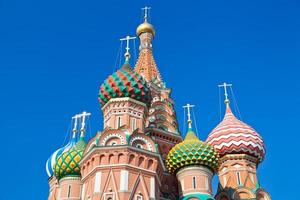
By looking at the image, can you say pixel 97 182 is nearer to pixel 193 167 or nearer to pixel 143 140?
pixel 143 140

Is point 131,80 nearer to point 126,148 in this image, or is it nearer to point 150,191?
point 126,148

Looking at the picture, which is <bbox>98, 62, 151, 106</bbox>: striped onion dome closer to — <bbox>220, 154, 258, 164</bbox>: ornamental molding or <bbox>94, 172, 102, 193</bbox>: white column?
<bbox>94, 172, 102, 193</bbox>: white column

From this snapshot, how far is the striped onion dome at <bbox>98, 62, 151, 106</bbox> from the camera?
63.5 feet

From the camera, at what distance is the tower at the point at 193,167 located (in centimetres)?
1844

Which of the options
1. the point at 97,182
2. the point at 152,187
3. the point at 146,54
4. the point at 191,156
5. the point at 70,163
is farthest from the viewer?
the point at 146,54

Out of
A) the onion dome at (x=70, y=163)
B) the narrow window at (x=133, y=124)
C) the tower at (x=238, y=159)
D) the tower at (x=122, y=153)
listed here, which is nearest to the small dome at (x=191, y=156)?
the tower at (x=122, y=153)

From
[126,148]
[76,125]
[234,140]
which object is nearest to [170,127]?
[234,140]

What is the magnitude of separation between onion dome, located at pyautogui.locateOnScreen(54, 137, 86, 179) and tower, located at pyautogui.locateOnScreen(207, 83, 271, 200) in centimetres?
611

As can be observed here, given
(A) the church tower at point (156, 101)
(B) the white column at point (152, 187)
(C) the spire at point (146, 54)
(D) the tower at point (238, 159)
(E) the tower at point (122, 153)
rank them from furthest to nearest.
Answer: (C) the spire at point (146, 54) < (A) the church tower at point (156, 101) < (D) the tower at point (238, 159) < (B) the white column at point (152, 187) < (E) the tower at point (122, 153)

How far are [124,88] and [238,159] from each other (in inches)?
266

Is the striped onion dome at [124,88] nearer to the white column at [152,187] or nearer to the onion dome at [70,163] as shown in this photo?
the onion dome at [70,163]

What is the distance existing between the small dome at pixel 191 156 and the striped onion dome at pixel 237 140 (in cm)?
340

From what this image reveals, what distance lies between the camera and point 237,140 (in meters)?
22.6

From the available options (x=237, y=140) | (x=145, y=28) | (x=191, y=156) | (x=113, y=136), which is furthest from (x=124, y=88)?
(x=145, y=28)
